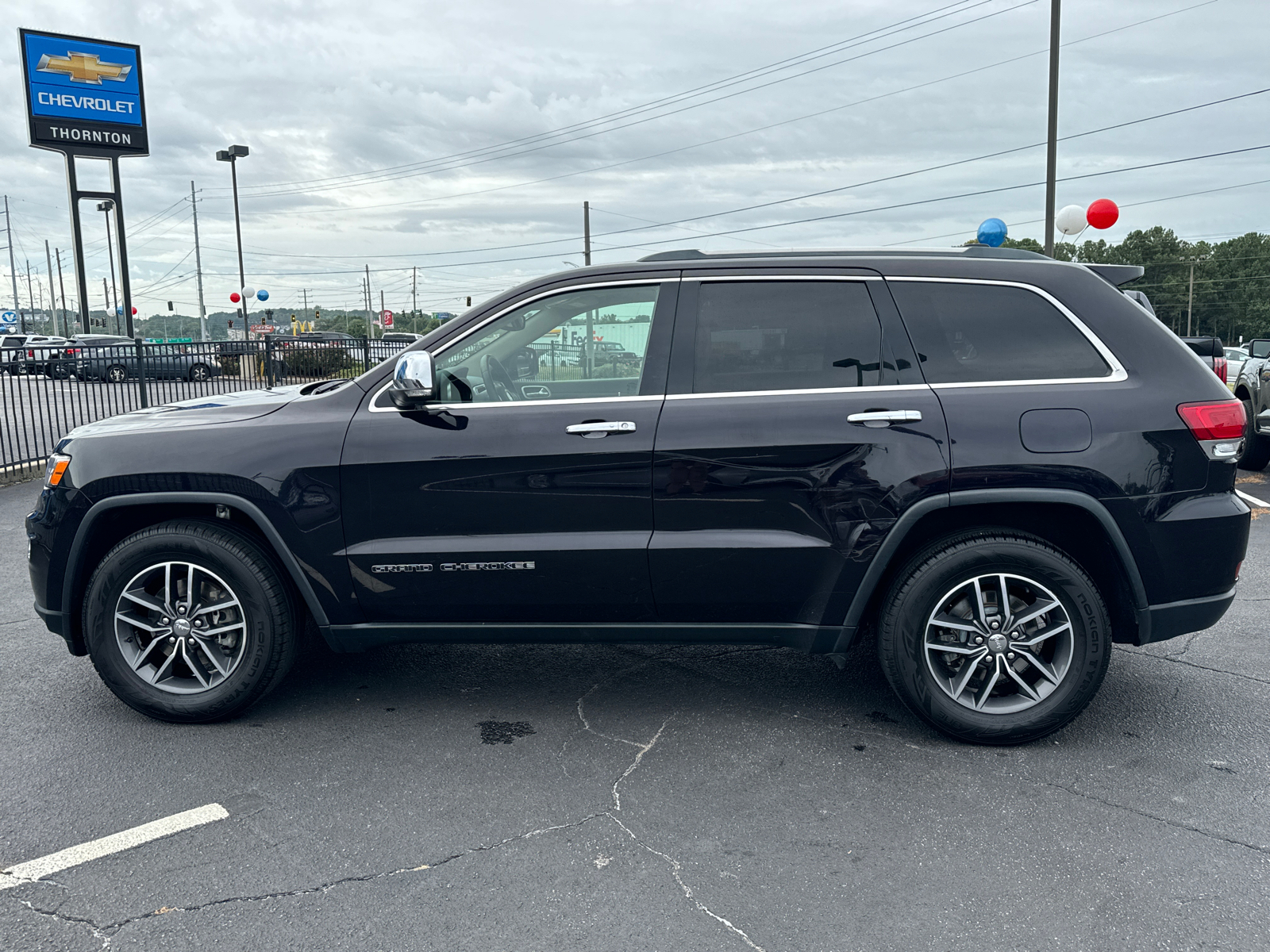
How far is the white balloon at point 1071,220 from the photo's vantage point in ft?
56.5

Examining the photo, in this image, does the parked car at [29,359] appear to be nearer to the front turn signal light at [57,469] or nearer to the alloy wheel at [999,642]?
the front turn signal light at [57,469]

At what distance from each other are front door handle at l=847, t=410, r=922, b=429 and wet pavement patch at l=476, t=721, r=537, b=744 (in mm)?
1756

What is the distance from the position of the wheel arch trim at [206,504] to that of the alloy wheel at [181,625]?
0.75 ft

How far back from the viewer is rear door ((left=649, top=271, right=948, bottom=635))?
11.6ft

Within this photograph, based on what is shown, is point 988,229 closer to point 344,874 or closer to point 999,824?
point 999,824

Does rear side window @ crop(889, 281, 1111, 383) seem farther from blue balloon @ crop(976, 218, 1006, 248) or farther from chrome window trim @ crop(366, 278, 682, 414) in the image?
blue balloon @ crop(976, 218, 1006, 248)

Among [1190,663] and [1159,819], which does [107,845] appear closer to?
[1159,819]

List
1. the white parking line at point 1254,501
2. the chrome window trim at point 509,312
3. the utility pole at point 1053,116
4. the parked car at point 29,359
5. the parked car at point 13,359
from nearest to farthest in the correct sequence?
the chrome window trim at point 509,312 < the white parking line at point 1254,501 < the parked car at point 13,359 < the parked car at point 29,359 < the utility pole at point 1053,116

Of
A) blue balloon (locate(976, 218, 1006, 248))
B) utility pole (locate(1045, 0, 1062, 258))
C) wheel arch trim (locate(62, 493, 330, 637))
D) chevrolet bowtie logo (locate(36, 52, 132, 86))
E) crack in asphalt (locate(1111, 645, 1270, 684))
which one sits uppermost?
chevrolet bowtie logo (locate(36, 52, 132, 86))

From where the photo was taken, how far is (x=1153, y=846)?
9.65 ft

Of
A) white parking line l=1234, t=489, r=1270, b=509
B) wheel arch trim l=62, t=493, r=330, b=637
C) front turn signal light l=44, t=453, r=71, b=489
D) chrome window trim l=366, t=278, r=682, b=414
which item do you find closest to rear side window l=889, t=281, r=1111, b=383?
chrome window trim l=366, t=278, r=682, b=414

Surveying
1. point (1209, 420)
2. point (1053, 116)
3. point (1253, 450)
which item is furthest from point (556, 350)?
point (1053, 116)

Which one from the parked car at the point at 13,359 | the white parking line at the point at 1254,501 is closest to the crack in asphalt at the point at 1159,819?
the white parking line at the point at 1254,501

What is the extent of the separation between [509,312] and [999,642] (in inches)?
89.1
